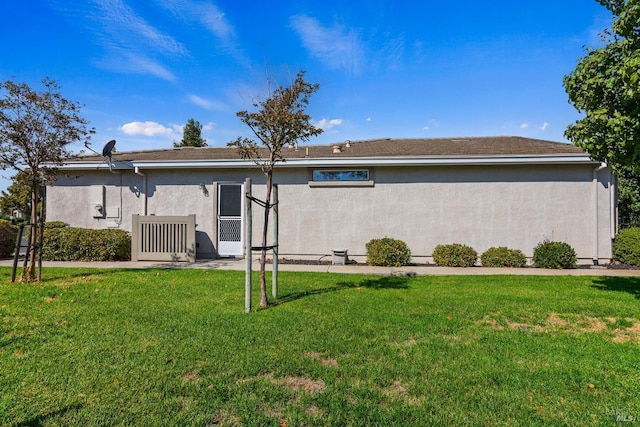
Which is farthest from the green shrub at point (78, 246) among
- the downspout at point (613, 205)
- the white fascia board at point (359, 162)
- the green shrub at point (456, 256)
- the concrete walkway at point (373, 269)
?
the downspout at point (613, 205)

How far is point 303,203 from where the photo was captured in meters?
10.7

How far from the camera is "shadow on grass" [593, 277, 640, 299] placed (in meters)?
6.43

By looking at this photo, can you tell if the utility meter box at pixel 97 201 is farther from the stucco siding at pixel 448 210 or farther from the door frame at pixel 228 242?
the stucco siding at pixel 448 210

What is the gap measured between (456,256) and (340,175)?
158 inches

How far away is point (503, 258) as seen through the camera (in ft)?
30.7

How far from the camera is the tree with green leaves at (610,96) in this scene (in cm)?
445

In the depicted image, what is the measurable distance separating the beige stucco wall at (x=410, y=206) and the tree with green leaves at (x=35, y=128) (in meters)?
3.02

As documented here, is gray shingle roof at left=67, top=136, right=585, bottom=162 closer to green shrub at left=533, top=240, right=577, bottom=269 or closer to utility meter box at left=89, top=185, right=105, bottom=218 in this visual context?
utility meter box at left=89, top=185, right=105, bottom=218

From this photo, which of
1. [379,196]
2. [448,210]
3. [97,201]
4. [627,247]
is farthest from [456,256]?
[97,201]

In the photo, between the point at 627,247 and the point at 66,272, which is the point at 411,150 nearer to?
the point at 627,247

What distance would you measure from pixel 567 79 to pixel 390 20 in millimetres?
5968

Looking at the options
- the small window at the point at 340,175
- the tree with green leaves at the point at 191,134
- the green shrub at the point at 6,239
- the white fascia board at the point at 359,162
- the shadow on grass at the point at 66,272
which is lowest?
the shadow on grass at the point at 66,272

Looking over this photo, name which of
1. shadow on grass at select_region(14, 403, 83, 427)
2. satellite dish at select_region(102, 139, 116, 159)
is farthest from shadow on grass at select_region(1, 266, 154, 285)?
shadow on grass at select_region(14, 403, 83, 427)

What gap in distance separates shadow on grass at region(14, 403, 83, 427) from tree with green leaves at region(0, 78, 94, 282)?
5505 mm
